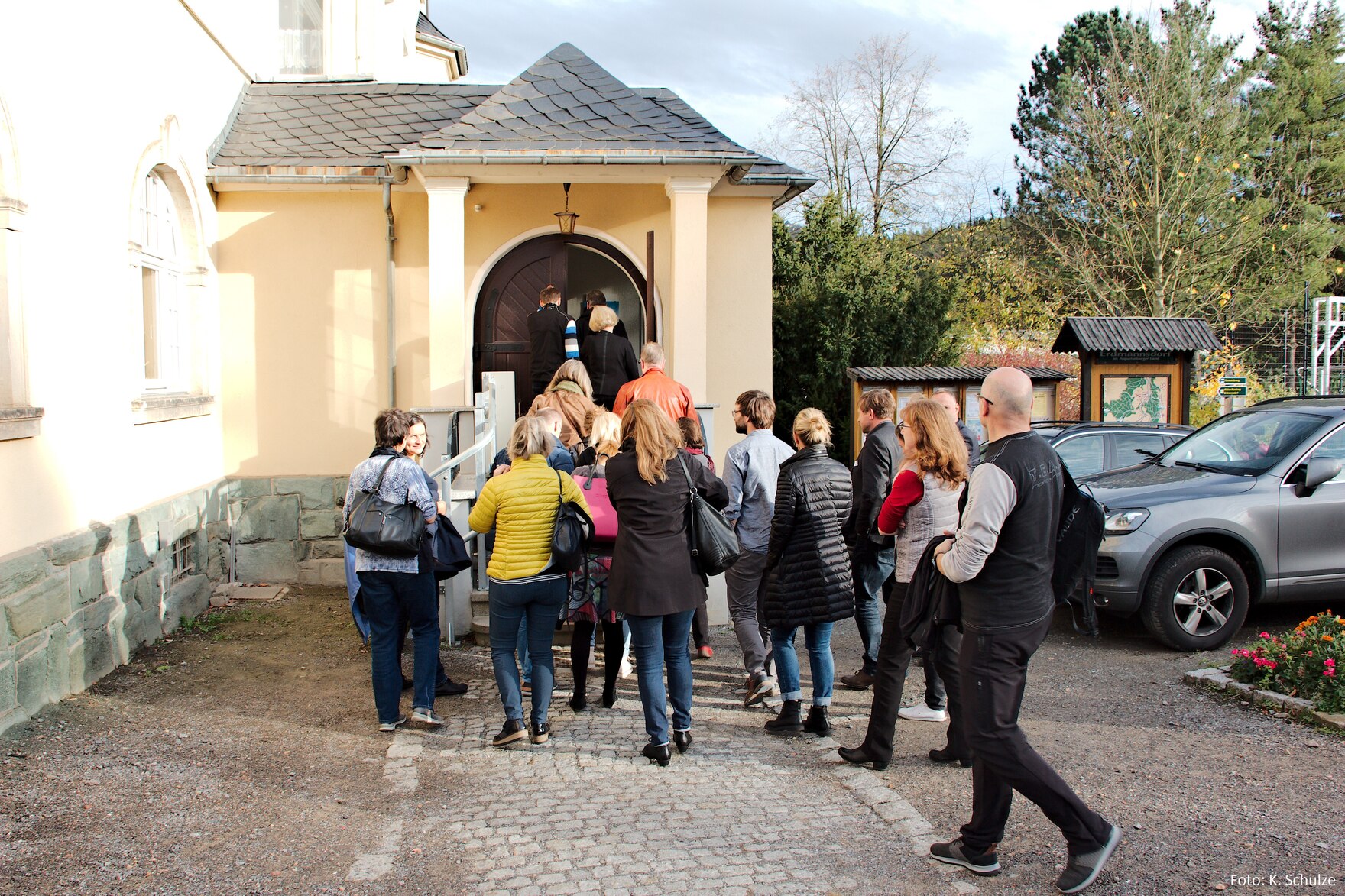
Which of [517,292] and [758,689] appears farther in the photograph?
[517,292]

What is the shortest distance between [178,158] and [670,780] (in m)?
7.12

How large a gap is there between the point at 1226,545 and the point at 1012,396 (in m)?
4.67

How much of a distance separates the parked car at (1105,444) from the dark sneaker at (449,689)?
601 cm

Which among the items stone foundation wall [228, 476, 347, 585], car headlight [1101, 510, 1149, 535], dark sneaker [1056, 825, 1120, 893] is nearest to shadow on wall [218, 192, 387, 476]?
stone foundation wall [228, 476, 347, 585]

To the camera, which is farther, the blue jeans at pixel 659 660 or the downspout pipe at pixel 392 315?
the downspout pipe at pixel 392 315

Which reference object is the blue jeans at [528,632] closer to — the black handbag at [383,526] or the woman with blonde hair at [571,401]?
the black handbag at [383,526]

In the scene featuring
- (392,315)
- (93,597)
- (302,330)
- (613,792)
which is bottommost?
(613,792)

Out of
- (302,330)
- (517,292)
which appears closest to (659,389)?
(517,292)

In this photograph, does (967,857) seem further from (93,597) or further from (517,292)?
(517,292)

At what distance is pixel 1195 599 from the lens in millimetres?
7336

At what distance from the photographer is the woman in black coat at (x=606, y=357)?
28.7 feet

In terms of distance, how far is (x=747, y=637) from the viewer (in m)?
6.13

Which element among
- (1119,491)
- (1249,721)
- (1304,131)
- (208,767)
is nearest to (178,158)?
(208,767)

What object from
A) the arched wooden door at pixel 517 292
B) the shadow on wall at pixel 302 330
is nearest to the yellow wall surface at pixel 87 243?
the shadow on wall at pixel 302 330
